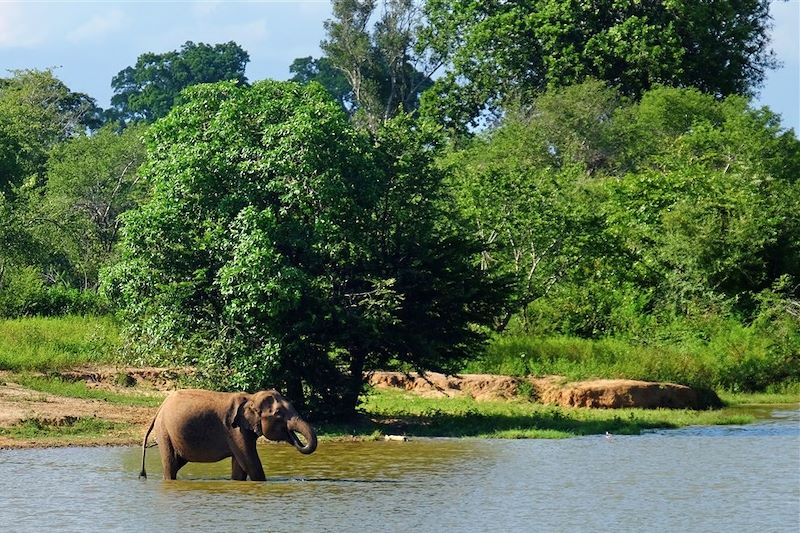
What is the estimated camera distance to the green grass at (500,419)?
77.5ft

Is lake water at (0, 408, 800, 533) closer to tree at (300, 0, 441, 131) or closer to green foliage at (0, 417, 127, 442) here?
green foliage at (0, 417, 127, 442)

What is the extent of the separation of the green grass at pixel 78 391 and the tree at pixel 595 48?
35137mm

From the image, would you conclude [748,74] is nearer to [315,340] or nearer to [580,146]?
[580,146]

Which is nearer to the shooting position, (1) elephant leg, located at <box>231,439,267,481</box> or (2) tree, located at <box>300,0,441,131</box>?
(1) elephant leg, located at <box>231,439,267,481</box>

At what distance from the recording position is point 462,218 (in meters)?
27.8

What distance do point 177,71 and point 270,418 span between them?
10192 centimetres

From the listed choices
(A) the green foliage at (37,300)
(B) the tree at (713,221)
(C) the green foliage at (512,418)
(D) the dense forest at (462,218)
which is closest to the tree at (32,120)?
(D) the dense forest at (462,218)

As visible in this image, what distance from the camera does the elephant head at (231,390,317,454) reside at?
17.7 m

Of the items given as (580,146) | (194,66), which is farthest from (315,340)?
(194,66)

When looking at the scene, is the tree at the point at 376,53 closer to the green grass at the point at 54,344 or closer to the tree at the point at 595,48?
the tree at the point at 595,48

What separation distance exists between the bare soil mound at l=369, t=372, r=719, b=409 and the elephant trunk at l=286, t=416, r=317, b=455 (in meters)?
9.13

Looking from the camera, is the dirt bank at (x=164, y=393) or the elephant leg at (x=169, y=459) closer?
the elephant leg at (x=169, y=459)

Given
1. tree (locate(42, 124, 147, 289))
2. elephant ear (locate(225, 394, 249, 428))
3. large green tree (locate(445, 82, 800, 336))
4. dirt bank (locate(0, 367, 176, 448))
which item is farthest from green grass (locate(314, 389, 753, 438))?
tree (locate(42, 124, 147, 289))

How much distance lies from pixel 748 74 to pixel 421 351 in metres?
43.8
